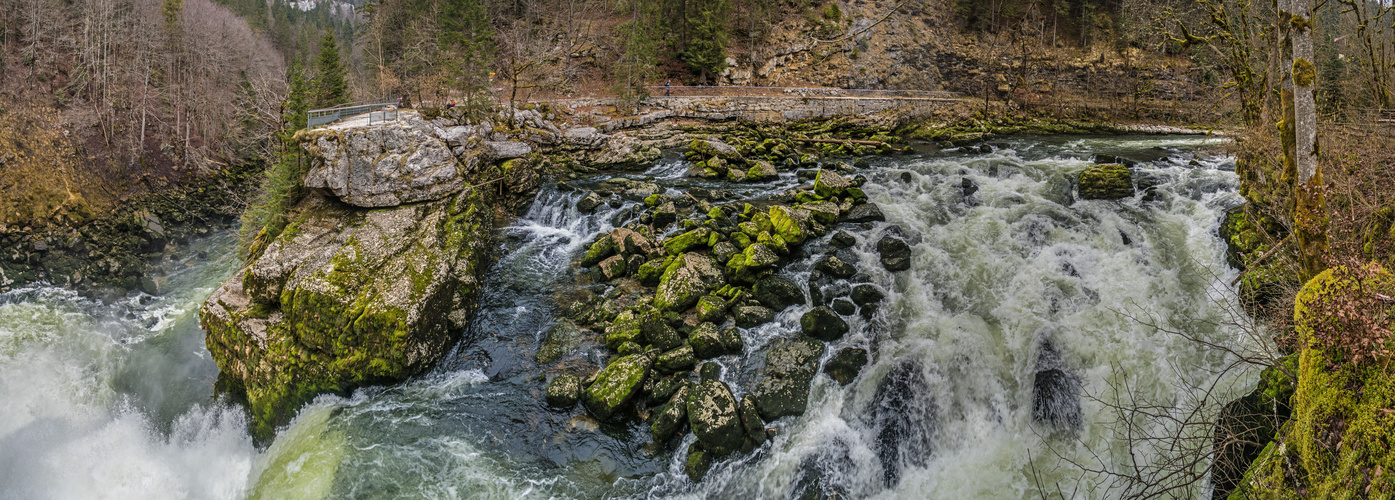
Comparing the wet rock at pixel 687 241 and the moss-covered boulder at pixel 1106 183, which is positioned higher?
the moss-covered boulder at pixel 1106 183

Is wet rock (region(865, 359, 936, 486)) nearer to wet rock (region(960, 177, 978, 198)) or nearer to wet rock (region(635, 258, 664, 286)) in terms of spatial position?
→ wet rock (region(635, 258, 664, 286))

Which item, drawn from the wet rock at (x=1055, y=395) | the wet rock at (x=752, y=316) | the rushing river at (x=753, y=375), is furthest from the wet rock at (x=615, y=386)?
the wet rock at (x=1055, y=395)

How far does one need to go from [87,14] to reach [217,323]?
31.9m

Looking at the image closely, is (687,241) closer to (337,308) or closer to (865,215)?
(865,215)

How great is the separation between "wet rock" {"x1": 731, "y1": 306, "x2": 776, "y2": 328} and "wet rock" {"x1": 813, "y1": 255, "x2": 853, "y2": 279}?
6.68 feet

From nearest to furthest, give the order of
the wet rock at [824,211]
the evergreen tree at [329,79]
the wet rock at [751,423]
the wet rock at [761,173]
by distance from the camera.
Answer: the wet rock at [751,423] < the wet rock at [824,211] < the wet rock at [761,173] < the evergreen tree at [329,79]

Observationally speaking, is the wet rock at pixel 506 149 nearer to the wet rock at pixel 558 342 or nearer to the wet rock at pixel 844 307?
the wet rock at pixel 558 342

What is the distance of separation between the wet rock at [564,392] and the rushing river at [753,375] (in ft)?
1.04

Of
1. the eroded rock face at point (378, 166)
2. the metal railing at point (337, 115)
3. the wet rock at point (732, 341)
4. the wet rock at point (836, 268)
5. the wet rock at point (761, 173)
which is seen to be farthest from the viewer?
the wet rock at point (761, 173)

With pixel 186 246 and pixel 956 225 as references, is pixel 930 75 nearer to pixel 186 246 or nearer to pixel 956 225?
pixel 956 225

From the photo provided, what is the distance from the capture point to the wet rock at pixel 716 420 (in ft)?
28.9

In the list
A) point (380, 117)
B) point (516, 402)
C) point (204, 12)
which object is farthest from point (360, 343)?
point (204, 12)

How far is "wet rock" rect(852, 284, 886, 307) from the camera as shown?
11.9 meters

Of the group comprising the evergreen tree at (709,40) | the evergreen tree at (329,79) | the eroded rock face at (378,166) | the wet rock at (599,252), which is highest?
the evergreen tree at (709,40)
